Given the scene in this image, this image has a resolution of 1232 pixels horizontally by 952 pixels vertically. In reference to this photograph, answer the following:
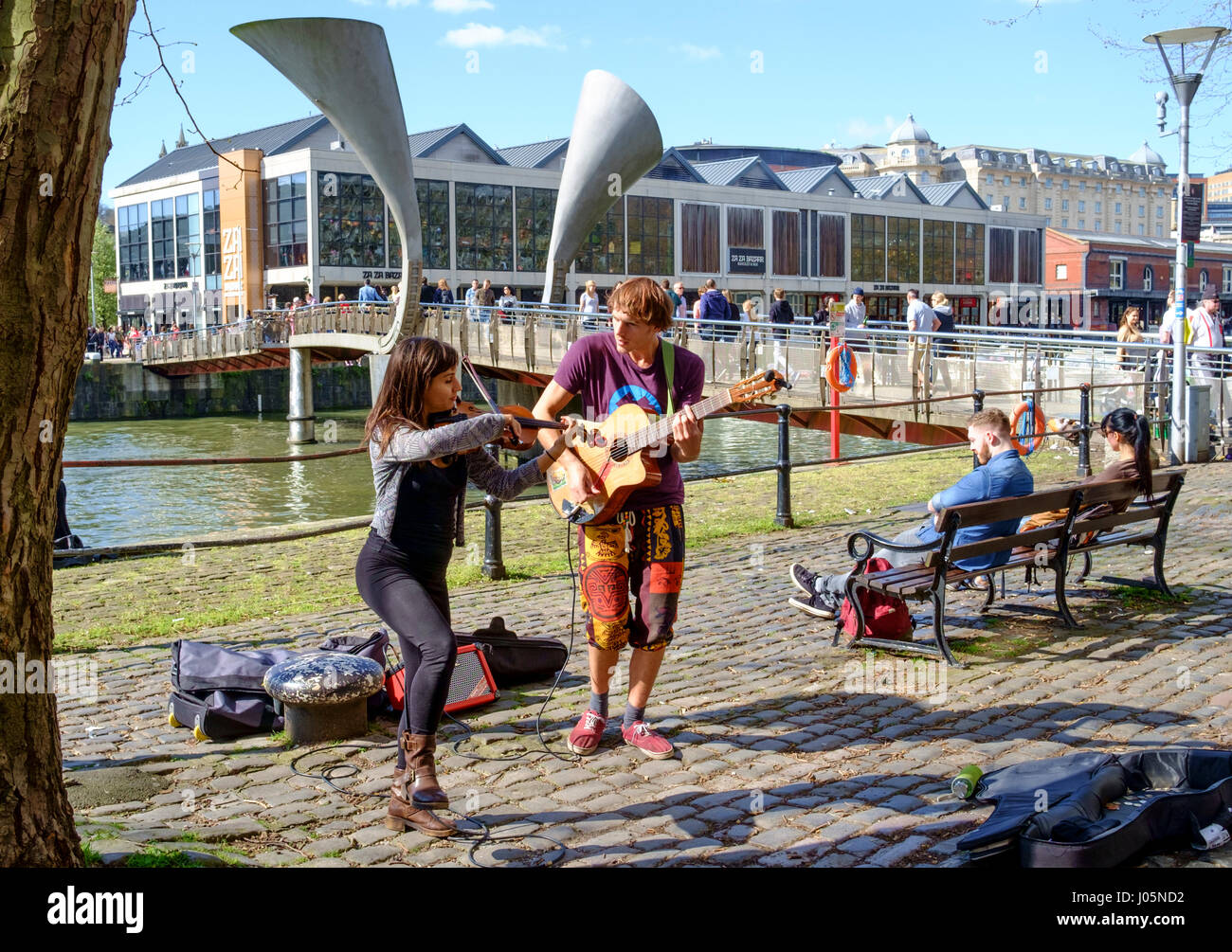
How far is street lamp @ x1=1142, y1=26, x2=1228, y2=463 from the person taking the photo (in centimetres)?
1430

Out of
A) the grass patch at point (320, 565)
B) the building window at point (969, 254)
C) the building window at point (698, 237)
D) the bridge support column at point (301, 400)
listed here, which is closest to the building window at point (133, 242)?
the building window at point (698, 237)

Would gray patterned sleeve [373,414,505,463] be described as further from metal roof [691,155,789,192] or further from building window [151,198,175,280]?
metal roof [691,155,789,192]

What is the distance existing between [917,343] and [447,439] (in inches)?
681

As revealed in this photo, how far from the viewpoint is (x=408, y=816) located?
4.22 m

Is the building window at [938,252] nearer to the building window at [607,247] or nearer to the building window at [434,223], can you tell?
the building window at [607,247]

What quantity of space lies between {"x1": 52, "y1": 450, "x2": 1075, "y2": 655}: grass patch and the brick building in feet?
287

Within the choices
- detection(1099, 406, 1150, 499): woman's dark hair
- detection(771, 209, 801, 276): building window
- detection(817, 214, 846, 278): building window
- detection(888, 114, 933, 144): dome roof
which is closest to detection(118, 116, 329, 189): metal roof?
detection(771, 209, 801, 276): building window

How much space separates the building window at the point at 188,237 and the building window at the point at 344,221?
877cm

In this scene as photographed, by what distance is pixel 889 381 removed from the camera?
67.7ft

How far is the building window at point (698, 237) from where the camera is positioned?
239 ft

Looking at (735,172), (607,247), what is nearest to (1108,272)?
(735,172)
